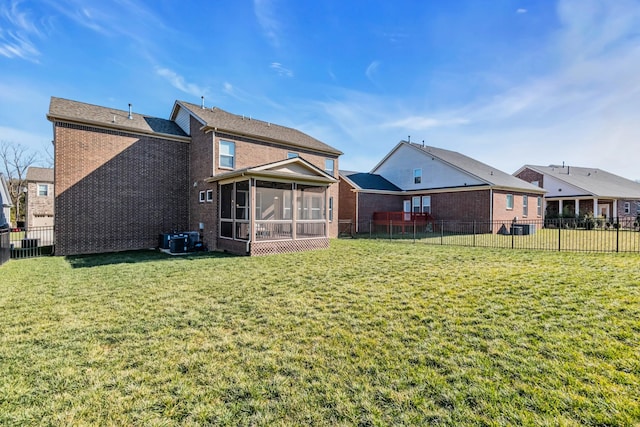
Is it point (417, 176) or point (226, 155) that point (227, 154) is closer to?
point (226, 155)

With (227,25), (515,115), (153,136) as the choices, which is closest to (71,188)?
(153,136)

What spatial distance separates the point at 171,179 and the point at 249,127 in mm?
4726

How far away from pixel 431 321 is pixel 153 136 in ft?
49.1

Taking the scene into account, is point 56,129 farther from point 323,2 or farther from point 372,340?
point 372,340

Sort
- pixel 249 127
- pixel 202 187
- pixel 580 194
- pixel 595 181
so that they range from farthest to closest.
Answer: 1. pixel 595 181
2. pixel 580 194
3. pixel 249 127
4. pixel 202 187

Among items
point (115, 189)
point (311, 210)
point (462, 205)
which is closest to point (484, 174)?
point (462, 205)

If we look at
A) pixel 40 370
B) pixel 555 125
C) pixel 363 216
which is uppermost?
pixel 555 125

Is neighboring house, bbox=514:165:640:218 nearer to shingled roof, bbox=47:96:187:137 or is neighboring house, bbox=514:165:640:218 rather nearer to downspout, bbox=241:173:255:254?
downspout, bbox=241:173:255:254

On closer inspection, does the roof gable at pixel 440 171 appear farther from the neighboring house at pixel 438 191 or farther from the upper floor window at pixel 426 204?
the upper floor window at pixel 426 204

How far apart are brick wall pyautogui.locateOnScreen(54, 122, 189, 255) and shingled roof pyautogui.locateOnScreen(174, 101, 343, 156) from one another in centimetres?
221

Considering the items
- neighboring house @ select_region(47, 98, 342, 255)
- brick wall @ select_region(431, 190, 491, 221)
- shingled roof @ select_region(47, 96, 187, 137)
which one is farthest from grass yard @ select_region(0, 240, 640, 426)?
brick wall @ select_region(431, 190, 491, 221)

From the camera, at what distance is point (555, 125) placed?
644 inches

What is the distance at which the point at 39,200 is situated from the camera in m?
32.0

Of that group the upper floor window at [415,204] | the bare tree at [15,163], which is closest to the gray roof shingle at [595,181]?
the upper floor window at [415,204]
